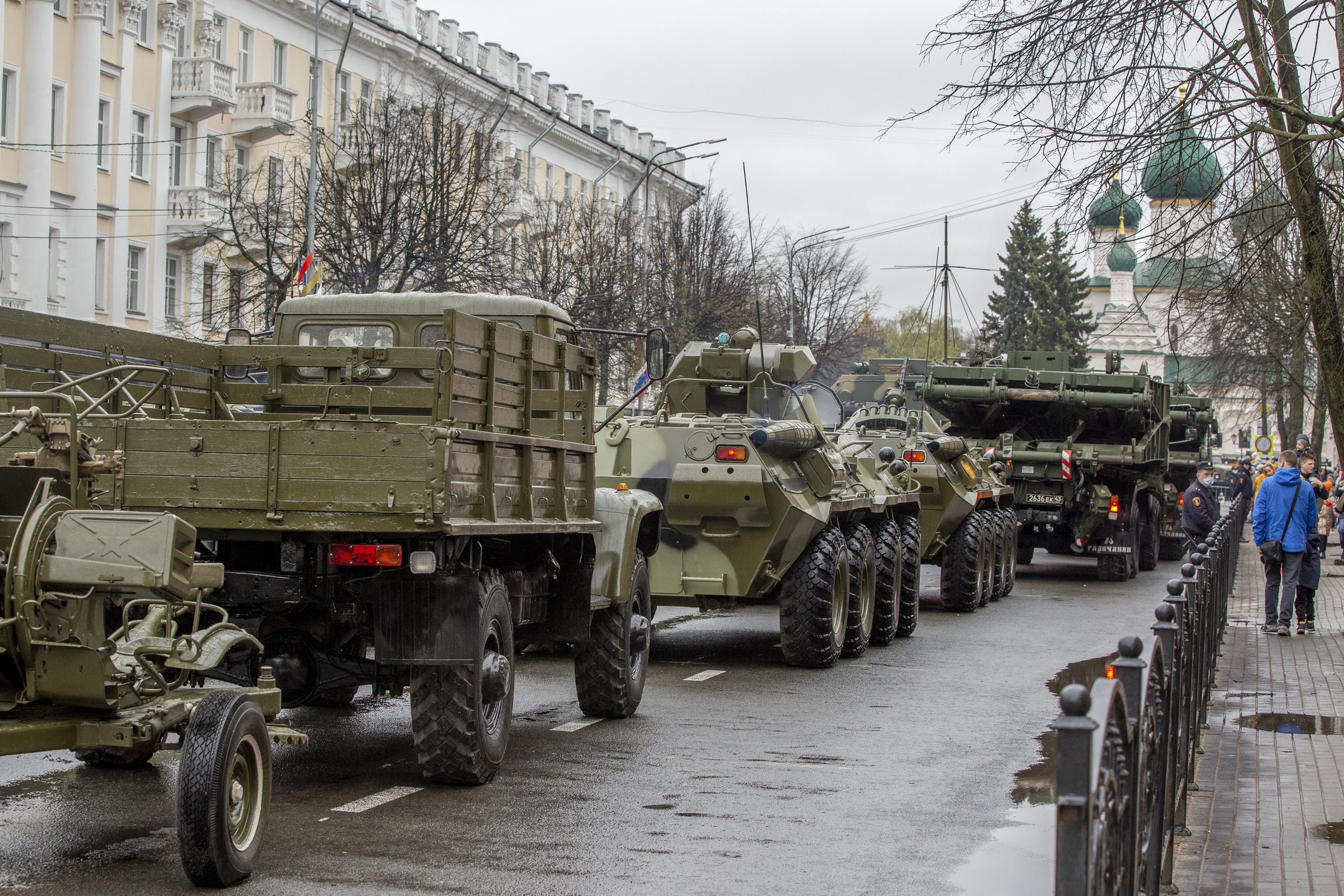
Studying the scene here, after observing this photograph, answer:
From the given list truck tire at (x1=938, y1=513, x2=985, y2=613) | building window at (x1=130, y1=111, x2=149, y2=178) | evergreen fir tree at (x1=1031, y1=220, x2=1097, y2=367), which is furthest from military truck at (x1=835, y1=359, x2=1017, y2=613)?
evergreen fir tree at (x1=1031, y1=220, x2=1097, y2=367)

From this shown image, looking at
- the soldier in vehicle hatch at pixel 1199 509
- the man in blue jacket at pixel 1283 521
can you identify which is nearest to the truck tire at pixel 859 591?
the man in blue jacket at pixel 1283 521

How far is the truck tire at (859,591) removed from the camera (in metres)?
13.1

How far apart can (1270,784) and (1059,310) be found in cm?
7599

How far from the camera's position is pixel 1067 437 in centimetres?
2338

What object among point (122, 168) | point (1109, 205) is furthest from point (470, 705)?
point (122, 168)

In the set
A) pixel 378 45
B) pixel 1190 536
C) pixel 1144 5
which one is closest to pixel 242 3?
pixel 378 45

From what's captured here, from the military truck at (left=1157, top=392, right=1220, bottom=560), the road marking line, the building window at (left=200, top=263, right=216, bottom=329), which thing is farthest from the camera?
the building window at (left=200, top=263, right=216, bottom=329)

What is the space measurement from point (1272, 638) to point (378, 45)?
30282mm

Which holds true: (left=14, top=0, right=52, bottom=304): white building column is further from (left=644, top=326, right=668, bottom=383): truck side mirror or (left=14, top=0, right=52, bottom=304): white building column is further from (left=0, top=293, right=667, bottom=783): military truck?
(left=0, top=293, right=667, bottom=783): military truck

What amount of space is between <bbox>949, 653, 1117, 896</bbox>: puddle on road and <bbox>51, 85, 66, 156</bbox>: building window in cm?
2759

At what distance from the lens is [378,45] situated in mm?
40625

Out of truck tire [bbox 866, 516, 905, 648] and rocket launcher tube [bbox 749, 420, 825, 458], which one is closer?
rocket launcher tube [bbox 749, 420, 825, 458]

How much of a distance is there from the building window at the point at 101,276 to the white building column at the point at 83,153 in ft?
1.64

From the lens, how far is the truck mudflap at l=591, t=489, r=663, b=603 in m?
9.34
